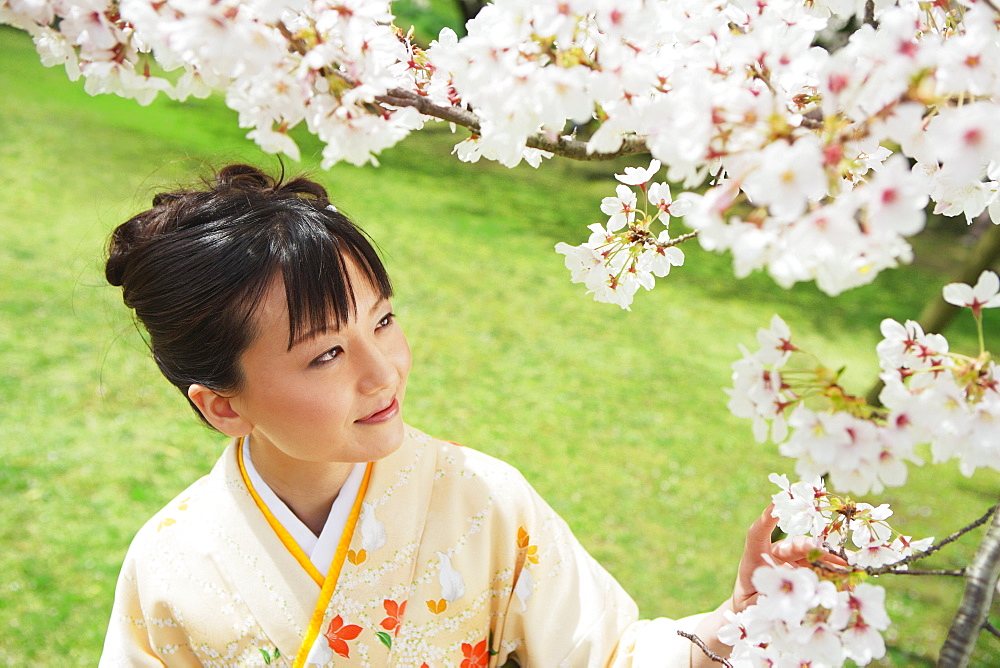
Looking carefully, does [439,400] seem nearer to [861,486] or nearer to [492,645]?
[492,645]

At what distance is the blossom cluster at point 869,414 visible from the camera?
1.71ft

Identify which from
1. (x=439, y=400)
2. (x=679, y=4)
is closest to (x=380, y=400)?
(x=679, y=4)

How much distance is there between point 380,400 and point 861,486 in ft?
2.13

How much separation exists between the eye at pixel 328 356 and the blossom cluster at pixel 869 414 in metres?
0.61

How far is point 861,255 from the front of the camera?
1.57 ft

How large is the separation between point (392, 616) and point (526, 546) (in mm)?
209

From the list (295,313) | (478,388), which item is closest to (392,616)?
(295,313)

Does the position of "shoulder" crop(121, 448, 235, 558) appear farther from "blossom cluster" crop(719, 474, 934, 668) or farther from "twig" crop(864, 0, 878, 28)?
"twig" crop(864, 0, 878, 28)

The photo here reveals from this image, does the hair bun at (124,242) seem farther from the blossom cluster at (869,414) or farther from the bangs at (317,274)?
the blossom cluster at (869,414)

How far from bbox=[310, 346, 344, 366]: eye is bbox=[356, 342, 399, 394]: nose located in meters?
0.02

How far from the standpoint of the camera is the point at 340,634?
1172mm

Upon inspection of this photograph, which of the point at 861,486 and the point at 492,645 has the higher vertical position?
the point at 861,486

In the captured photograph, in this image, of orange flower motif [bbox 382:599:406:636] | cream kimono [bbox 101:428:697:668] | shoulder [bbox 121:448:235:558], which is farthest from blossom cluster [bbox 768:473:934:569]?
shoulder [bbox 121:448:235:558]

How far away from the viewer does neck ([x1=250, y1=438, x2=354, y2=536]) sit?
4.05ft
